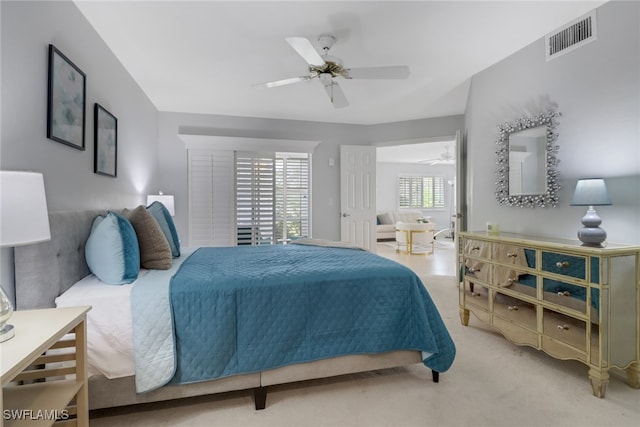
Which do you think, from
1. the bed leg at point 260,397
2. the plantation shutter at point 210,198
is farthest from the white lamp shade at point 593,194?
the plantation shutter at point 210,198

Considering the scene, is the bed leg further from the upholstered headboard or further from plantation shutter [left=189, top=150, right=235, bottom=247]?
plantation shutter [left=189, top=150, right=235, bottom=247]

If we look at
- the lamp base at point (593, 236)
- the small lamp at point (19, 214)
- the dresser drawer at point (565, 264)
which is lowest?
the dresser drawer at point (565, 264)

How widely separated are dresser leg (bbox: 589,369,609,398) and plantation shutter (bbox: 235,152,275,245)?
12.6 ft

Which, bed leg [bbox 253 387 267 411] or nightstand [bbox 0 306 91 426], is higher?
nightstand [bbox 0 306 91 426]

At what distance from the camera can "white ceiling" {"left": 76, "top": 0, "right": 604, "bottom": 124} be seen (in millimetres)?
2121

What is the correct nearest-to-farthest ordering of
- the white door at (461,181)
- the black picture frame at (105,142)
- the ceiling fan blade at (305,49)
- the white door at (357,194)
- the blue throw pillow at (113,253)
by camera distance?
the blue throw pillow at (113,253), the ceiling fan blade at (305,49), the black picture frame at (105,142), the white door at (461,181), the white door at (357,194)

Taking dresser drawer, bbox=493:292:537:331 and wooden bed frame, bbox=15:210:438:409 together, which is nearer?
wooden bed frame, bbox=15:210:438:409

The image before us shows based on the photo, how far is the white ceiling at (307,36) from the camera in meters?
2.12

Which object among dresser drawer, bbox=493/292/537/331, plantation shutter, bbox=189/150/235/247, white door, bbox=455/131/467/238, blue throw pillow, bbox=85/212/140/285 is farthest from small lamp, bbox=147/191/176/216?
white door, bbox=455/131/467/238

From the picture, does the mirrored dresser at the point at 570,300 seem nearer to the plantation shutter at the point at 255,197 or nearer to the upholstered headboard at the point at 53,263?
the upholstered headboard at the point at 53,263

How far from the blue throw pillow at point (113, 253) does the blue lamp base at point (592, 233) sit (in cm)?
266

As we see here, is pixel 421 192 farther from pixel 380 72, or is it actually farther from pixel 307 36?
pixel 307 36

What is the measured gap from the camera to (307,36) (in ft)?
8.09

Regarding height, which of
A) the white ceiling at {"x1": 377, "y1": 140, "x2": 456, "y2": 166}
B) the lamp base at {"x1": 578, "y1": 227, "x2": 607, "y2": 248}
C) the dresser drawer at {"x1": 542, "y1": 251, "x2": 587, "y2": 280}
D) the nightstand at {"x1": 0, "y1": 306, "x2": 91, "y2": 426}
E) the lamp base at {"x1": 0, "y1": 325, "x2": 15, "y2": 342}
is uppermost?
the white ceiling at {"x1": 377, "y1": 140, "x2": 456, "y2": 166}
